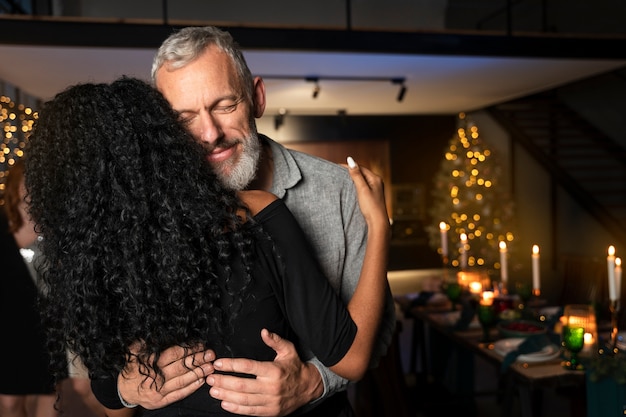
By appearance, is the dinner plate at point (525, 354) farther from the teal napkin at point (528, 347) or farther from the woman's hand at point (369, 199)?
the woman's hand at point (369, 199)

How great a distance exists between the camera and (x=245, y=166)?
1360mm

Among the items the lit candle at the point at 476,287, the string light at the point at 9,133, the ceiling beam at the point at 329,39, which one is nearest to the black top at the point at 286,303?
the lit candle at the point at 476,287

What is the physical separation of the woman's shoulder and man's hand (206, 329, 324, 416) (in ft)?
0.76

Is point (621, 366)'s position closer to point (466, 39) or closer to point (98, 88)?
point (98, 88)

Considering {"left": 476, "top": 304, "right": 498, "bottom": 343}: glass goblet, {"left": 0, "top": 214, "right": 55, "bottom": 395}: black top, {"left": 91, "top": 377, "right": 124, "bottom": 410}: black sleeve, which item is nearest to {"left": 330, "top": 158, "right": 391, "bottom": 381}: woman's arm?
{"left": 91, "top": 377, "right": 124, "bottom": 410}: black sleeve

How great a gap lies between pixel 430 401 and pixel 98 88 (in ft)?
11.7

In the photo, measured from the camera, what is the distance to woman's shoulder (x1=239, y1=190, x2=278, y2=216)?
113 centimetres

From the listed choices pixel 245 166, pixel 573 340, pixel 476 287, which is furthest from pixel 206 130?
pixel 476 287

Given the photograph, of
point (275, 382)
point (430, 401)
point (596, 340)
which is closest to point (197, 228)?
point (275, 382)

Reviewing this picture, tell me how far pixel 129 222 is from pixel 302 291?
335 millimetres

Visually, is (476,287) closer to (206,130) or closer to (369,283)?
(369,283)

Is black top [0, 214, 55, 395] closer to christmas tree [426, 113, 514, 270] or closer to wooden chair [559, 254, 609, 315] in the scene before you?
wooden chair [559, 254, 609, 315]

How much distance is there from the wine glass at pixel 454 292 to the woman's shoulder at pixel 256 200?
2928mm

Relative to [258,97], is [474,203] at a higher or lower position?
lower
